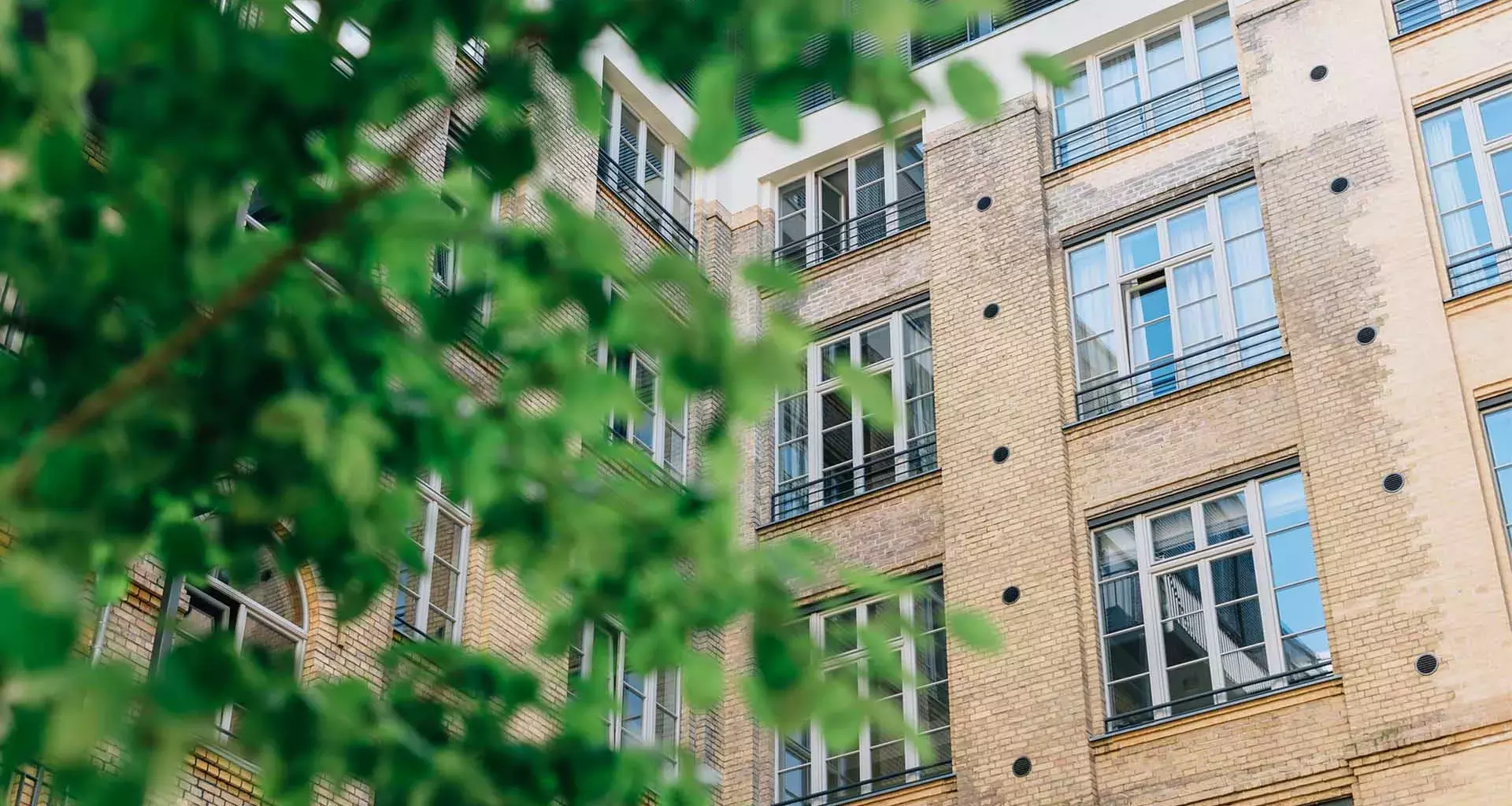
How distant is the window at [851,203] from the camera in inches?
930

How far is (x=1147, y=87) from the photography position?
22359mm

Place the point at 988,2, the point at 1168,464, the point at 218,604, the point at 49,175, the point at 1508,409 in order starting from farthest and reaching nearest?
the point at 1168,464, the point at 1508,409, the point at 218,604, the point at 988,2, the point at 49,175

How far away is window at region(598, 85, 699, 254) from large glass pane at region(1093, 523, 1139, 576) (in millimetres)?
7262

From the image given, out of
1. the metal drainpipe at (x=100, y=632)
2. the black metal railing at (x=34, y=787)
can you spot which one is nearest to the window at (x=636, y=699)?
the metal drainpipe at (x=100, y=632)

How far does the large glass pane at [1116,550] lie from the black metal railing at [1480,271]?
13.3 ft

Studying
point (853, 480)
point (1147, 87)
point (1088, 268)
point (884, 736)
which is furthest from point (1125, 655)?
point (1147, 87)

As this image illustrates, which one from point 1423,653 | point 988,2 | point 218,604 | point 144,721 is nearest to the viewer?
point 144,721

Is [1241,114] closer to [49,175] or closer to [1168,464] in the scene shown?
[1168,464]

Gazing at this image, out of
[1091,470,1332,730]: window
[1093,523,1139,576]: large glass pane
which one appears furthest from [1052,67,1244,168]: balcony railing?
[1091,470,1332,730]: window

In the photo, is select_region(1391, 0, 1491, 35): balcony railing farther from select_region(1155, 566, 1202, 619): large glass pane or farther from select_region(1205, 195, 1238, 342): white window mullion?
select_region(1155, 566, 1202, 619): large glass pane

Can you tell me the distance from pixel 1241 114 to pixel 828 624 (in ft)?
24.4

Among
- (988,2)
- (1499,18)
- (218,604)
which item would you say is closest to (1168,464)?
(1499,18)

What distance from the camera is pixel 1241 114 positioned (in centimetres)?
2106

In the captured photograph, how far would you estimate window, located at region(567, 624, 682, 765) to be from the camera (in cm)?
1998
